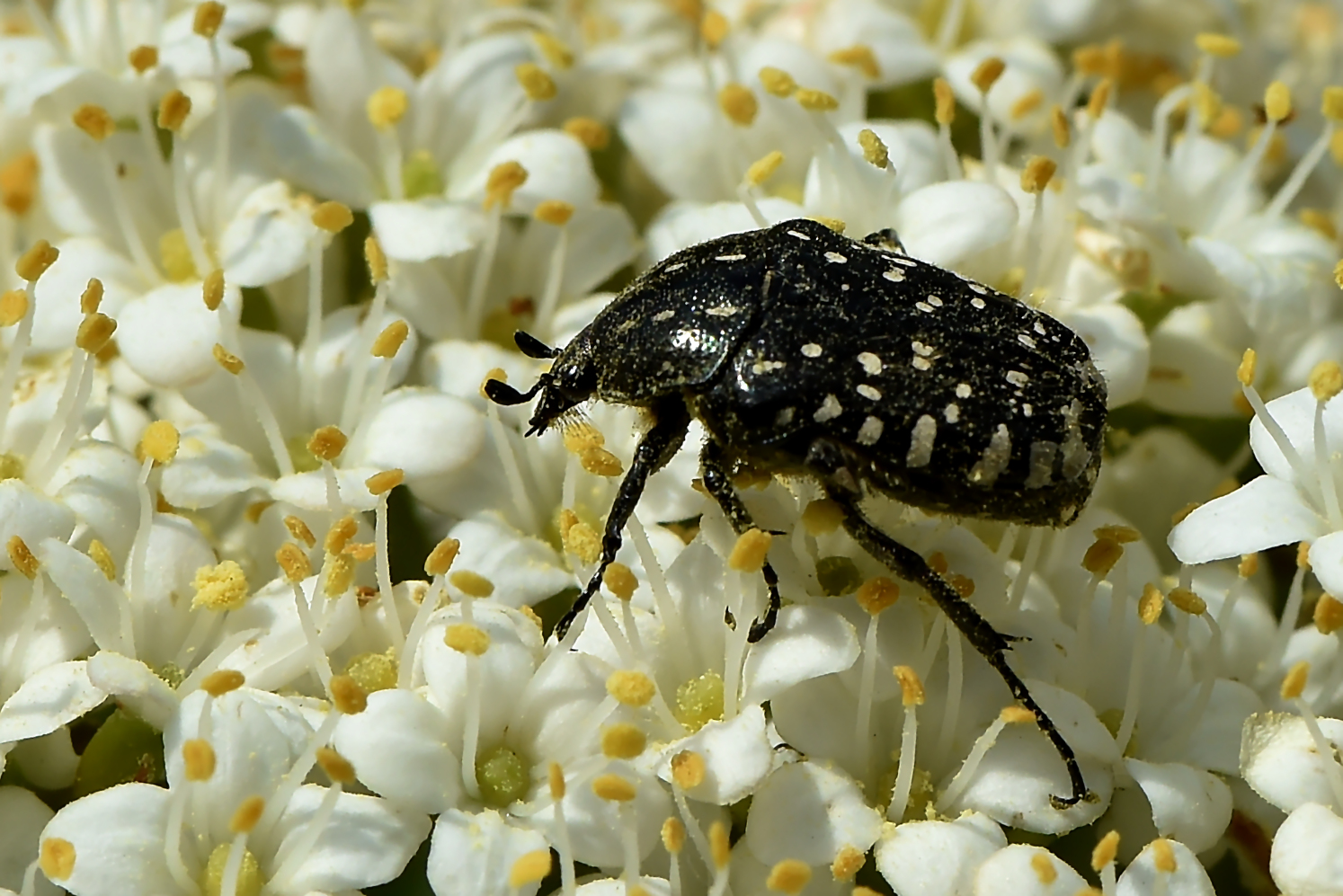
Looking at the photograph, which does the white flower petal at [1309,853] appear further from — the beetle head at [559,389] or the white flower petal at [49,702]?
the white flower petal at [49,702]

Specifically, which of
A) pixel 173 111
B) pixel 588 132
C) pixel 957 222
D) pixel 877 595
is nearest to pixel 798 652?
pixel 877 595

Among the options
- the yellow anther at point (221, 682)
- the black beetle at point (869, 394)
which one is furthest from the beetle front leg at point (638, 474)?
the yellow anther at point (221, 682)

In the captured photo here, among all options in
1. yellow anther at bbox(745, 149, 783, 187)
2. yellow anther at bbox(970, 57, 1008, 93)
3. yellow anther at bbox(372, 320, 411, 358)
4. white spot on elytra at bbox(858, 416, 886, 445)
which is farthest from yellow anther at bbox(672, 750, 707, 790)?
yellow anther at bbox(970, 57, 1008, 93)

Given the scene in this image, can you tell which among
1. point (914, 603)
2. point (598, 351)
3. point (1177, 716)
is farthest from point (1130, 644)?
point (598, 351)

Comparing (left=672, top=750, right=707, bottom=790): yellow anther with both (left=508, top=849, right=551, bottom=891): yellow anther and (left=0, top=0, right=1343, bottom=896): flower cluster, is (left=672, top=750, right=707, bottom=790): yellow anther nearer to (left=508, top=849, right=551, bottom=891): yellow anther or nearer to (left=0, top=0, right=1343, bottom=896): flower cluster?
(left=0, top=0, right=1343, bottom=896): flower cluster

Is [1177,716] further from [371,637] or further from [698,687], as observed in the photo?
[371,637]
